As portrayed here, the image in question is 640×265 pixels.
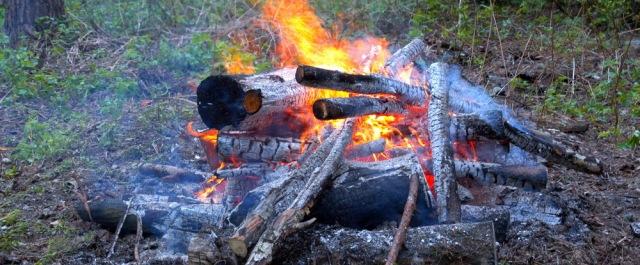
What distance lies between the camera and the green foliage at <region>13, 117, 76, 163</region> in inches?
222

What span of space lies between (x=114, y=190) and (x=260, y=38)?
146 inches

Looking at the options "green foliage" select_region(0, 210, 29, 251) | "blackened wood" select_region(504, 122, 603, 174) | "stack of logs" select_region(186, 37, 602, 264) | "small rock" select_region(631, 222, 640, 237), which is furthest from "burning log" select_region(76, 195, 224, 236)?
"small rock" select_region(631, 222, 640, 237)

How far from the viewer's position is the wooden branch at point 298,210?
321 cm

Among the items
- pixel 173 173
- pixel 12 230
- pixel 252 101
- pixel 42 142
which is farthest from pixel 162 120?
pixel 252 101

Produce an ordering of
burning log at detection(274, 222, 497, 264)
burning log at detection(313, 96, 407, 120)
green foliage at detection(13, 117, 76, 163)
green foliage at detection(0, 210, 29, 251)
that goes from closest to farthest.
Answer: burning log at detection(274, 222, 497, 264), burning log at detection(313, 96, 407, 120), green foliage at detection(0, 210, 29, 251), green foliage at detection(13, 117, 76, 163)

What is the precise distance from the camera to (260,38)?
813 cm

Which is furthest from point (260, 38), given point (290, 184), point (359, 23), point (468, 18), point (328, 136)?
point (290, 184)

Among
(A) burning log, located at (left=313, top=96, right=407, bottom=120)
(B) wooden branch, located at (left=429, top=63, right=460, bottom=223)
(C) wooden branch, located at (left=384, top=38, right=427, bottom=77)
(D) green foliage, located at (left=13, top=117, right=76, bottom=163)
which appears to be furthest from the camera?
(D) green foliage, located at (left=13, top=117, right=76, bottom=163)

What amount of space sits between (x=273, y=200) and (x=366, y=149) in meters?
1.07

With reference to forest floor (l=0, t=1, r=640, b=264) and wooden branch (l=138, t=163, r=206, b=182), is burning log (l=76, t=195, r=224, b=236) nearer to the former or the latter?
forest floor (l=0, t=1, r=640, b=264)

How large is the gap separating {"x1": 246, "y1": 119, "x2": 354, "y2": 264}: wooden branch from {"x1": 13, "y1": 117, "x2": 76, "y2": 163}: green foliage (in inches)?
116

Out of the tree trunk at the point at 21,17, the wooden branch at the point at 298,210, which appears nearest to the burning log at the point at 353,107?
the wooden branch at the point at 298,210

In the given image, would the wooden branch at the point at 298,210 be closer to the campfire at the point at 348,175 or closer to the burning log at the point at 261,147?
the campfire at the point at 348,175

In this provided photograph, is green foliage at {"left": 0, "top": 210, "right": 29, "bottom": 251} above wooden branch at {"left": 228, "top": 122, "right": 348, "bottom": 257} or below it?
below
